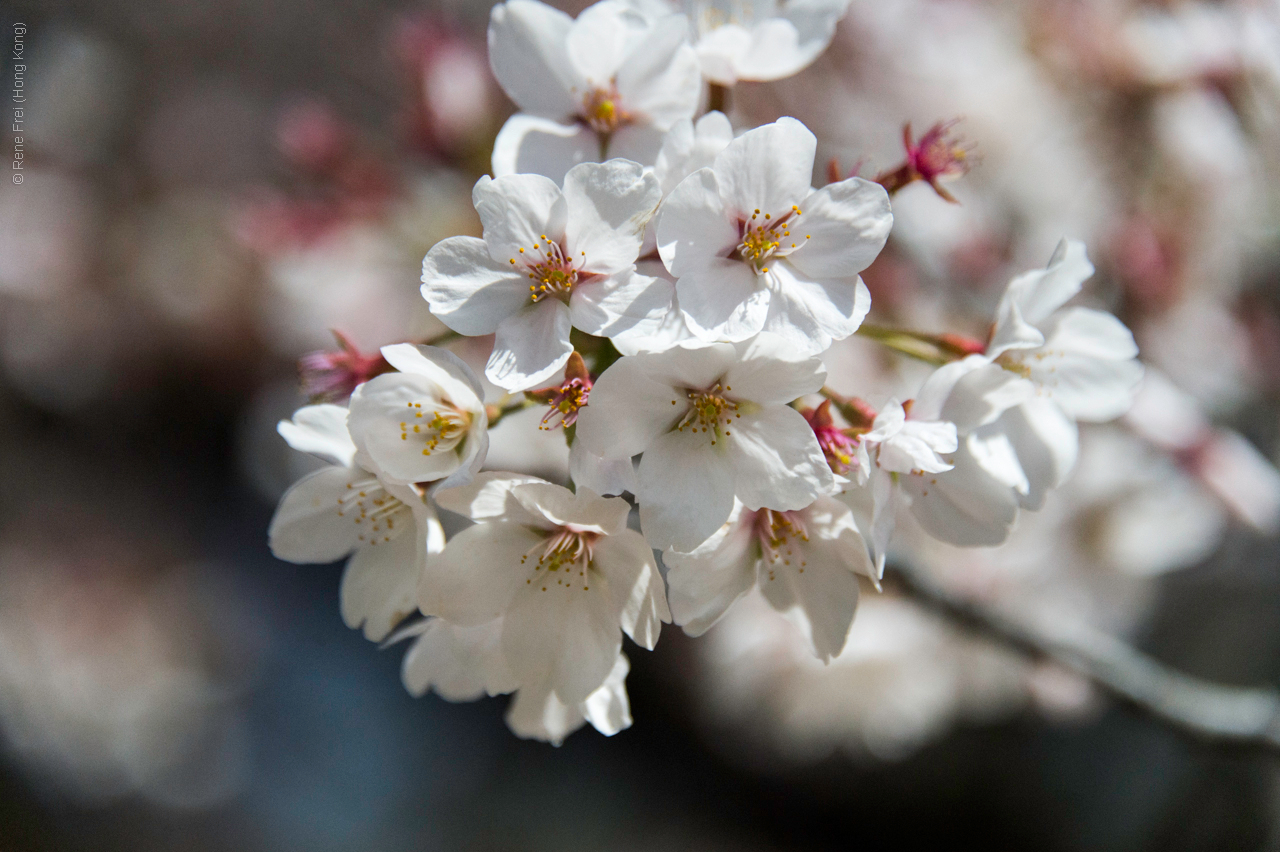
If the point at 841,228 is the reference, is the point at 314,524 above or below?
below

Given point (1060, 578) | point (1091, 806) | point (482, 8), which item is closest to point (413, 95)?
point (482, 8)

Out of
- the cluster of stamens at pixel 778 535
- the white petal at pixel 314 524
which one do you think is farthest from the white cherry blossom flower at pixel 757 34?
the white petal at pixel 314 524

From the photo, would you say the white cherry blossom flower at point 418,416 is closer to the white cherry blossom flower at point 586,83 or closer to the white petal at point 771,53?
the white cherry blossom flower at point 586,83

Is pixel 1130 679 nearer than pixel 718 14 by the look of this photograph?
No

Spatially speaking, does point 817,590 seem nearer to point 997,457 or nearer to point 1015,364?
point 997,457

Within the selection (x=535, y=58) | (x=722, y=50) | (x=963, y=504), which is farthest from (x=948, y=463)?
(x=535, y=58)

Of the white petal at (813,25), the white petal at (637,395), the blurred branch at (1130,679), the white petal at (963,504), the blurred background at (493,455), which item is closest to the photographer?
the white petal at (637,395)

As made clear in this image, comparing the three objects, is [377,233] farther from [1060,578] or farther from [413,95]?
[1060,578]
